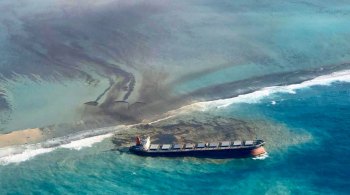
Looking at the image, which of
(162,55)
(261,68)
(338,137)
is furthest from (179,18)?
(338,137)

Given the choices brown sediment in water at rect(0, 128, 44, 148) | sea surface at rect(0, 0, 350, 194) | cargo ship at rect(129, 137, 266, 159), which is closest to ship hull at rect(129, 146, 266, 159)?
cargo ship at rect(129, 137, 266, 159)

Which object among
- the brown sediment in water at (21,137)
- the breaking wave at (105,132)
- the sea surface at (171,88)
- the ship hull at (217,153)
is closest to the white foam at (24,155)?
the breaking wave at (105,132)

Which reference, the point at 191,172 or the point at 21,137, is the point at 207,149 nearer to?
the point at 191,172

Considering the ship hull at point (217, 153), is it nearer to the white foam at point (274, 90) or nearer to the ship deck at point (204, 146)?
the ship deck at point (204, 146)

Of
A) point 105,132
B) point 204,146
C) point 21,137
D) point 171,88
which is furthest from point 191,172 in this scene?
point 21,137

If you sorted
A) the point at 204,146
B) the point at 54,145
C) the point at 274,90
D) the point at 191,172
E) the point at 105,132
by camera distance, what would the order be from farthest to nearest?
the point at 274,90 → the point at 105,132 → the point at 54,145 → the point at 204,146 → the point at 191,172

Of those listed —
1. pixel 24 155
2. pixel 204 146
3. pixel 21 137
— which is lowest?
pixel 24 155

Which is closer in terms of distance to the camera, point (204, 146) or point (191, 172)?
point (191, 172)
